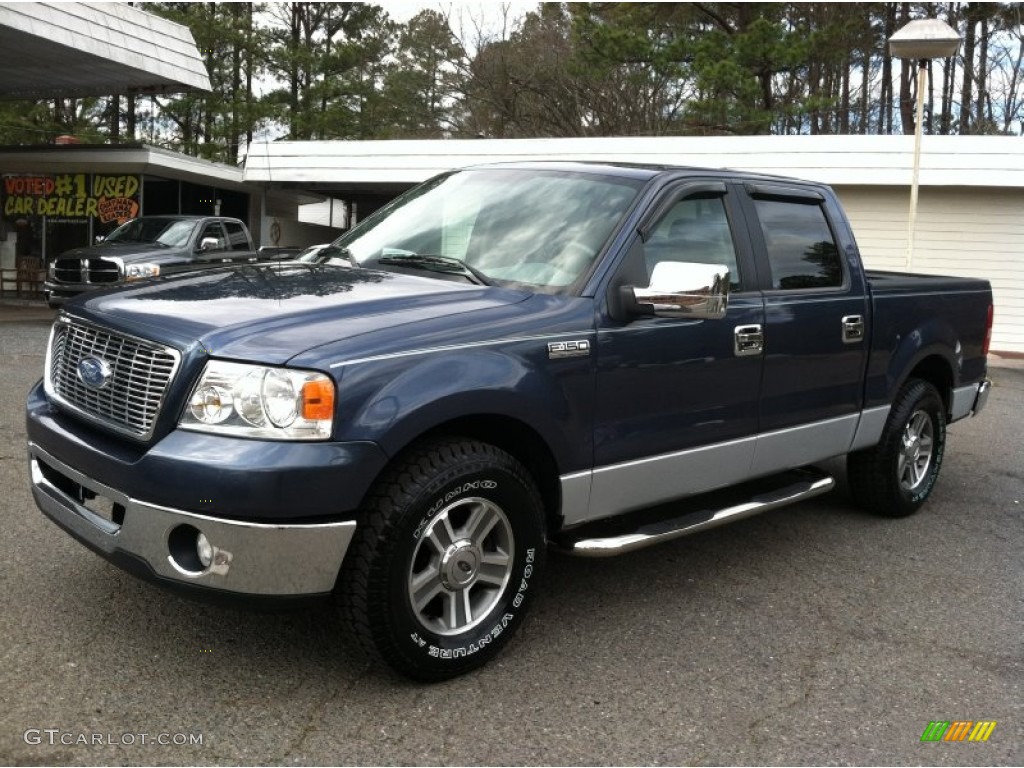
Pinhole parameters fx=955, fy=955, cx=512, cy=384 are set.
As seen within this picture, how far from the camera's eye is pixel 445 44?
3469 centimetres

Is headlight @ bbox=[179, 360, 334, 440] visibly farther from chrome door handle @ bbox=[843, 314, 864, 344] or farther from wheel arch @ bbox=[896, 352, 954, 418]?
wheel arch @ bbox=[896, 352, 954, 418]

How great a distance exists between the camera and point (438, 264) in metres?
4.07

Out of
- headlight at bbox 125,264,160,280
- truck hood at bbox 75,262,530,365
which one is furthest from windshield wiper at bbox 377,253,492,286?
headlight at bbox 125,264,160,280

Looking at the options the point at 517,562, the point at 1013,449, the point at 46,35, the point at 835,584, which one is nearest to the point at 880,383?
the point at 835,584

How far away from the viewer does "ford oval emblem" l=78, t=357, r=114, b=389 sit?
10.8 ft

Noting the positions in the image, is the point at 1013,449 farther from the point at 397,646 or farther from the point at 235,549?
the point at 235,549

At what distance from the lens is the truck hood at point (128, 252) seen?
13664 millimetres

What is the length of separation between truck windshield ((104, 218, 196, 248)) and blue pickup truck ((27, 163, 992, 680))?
10.8 m

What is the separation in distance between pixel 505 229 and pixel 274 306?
3.98 ft

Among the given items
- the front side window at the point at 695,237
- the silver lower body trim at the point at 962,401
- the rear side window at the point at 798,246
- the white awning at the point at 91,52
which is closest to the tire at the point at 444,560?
the front side window at the point at 695,237

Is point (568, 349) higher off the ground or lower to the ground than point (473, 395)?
higher

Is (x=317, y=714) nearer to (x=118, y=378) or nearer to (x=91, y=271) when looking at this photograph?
(x=118, y=378)

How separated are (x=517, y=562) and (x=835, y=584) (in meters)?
1.92

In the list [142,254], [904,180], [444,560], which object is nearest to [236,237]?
[142,254]
